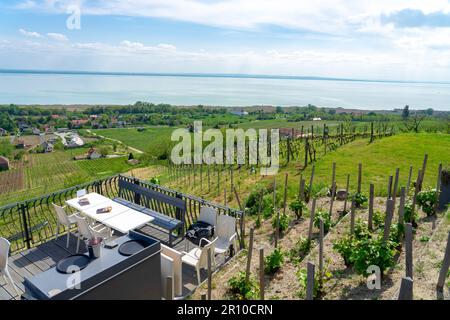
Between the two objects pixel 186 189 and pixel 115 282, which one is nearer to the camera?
pixel 115 282

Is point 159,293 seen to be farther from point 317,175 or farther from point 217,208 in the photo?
point 317,175

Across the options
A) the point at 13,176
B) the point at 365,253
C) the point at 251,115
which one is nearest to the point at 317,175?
the point at 365,253

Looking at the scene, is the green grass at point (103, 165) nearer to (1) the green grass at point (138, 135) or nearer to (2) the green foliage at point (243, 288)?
(1) the green grass at point (138, 135)

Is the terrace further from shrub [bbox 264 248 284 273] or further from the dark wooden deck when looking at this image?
shrub [bbox 264 248 284 273]

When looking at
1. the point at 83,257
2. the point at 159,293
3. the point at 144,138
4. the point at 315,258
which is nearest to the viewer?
the point at 83,257

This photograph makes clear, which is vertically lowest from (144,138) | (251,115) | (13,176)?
(13,176)

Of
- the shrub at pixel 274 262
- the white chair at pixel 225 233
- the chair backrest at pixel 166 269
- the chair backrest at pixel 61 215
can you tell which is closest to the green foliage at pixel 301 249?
the shrub at pixel 274 262
